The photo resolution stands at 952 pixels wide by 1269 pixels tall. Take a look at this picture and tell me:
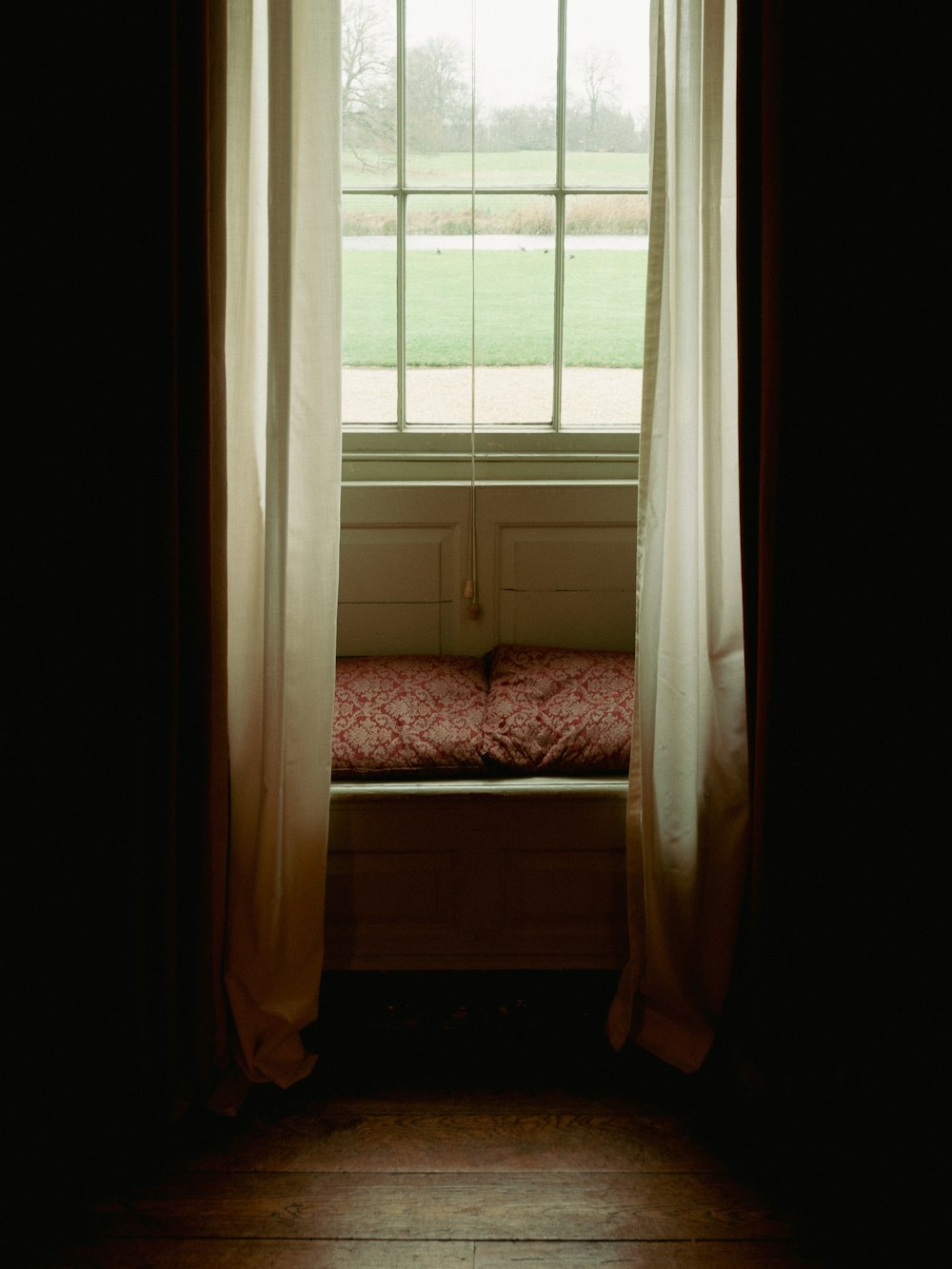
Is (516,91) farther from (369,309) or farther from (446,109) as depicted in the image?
(369,309)

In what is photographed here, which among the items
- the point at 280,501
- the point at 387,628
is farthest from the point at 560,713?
the point at 280,501

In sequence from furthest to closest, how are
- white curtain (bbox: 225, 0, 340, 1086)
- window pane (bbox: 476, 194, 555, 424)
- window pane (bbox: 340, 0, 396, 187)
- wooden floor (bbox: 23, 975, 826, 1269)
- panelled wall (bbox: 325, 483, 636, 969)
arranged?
window pane (bbox: 476, 194, 555, 424)
window pane (bbox: 340, 0, 396, 187)
panelled wall (bbox: 325, 483, 636, 969)
white curtain (bbox: 225, 0, 340, 1086)
wooden floor (bbox: 23, 975, 826, 1269)

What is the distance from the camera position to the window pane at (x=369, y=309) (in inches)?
106

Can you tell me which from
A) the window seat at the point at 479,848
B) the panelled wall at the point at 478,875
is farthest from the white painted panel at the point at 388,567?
the panelled wall at the point at 478,875

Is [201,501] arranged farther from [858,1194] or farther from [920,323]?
[858,1194]

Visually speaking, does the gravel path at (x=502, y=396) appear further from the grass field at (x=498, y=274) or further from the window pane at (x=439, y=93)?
the window pane at (x=439, y=93)

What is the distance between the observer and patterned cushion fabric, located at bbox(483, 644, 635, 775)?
213 centimetres

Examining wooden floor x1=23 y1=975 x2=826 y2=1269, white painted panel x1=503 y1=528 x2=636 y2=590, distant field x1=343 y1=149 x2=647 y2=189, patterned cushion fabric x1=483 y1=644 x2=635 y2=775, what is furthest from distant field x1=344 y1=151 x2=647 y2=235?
wooden floor x1=23 y1=975 x2=826 y2=1269

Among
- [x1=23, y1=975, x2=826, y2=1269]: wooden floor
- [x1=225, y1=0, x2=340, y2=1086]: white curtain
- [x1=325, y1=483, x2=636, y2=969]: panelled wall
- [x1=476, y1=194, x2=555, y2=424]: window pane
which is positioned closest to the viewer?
[x1=23, y1=975, x2=826, y2=1269]: wooden floor

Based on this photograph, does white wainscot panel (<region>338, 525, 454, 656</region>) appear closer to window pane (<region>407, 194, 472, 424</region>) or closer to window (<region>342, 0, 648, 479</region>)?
window (<region>342, 0, 648, 479</region>)

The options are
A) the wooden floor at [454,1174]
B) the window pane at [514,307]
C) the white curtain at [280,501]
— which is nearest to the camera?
the wooden floor at [454,1174]

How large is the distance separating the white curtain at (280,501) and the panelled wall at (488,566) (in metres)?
0.80

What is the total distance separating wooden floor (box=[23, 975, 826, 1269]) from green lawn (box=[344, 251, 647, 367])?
1.58 metres

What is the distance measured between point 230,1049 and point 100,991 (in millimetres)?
298
